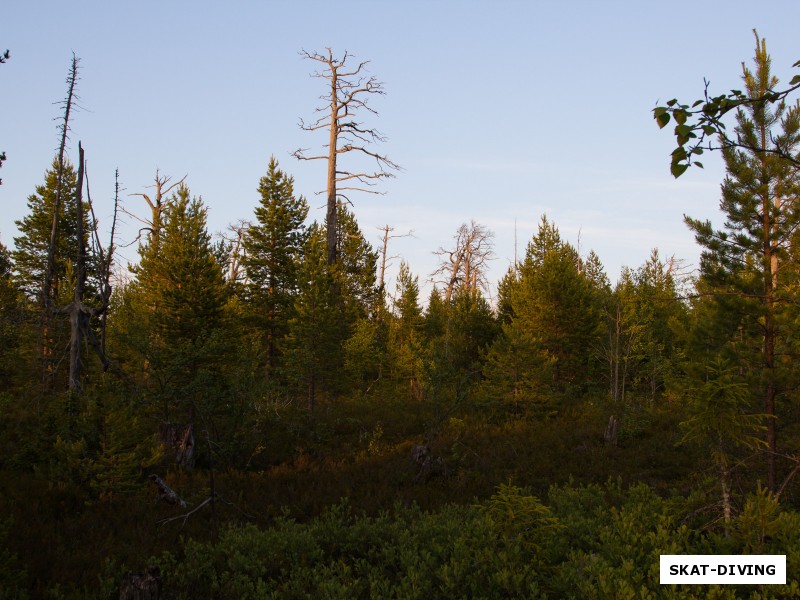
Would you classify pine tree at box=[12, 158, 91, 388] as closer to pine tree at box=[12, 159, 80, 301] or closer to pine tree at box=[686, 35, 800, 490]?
pine tree at box=[12, 159, 80, 301]

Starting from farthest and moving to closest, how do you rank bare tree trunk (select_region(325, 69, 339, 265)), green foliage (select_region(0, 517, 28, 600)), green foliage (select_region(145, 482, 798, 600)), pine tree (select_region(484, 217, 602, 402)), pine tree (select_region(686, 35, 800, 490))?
bare tree trunk (select_region(325, 69, 339, 265)) → pine tree (select_region(484, 217, 602, 402)) → pine tree (select_region(686, 35, 800, 490)) → green foliage (select_region(0, 517, 28, 600)) → green foliage (select_region(145, 482, 798, 600))

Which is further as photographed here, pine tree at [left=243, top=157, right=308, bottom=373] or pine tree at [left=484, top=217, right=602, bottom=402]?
pine tree at [left=243, top=157, right=308, bottom=373]

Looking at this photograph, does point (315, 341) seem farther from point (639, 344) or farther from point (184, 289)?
point (639, 344)

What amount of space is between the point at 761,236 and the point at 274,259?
866 inches

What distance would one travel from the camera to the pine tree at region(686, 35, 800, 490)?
11039 mm

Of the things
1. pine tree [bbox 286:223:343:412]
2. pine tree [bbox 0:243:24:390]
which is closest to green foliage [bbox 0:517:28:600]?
pine tree [bbox 0:243:24:390]

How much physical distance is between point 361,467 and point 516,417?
8.78m

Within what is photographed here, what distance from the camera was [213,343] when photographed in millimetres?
14789

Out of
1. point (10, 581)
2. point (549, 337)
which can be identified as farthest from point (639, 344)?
point (10, 581)

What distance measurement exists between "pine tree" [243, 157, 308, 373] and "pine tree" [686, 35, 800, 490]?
1832 centimetres

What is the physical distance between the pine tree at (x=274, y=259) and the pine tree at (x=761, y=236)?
721 inches

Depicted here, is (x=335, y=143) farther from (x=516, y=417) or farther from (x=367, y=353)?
(x=516, y=417)

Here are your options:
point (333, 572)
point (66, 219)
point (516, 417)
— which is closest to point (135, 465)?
point (333, 572)

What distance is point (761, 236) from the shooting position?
11.3 meters
